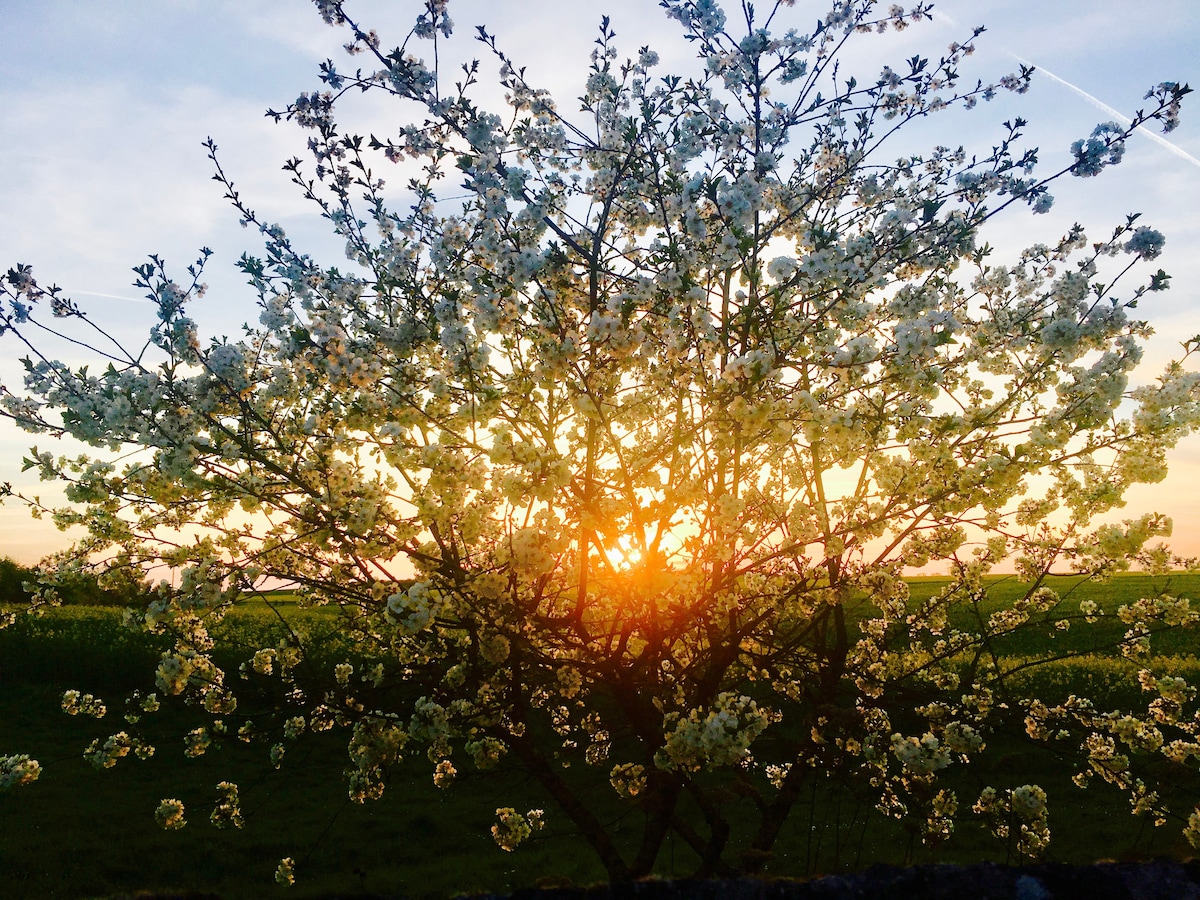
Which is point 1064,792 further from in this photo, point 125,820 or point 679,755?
point 125,820

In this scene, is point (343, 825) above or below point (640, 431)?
below

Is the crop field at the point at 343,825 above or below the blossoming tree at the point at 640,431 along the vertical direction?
below

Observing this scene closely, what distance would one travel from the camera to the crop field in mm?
9797

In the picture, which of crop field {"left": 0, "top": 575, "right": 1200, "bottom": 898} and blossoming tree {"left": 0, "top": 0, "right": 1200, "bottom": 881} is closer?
blossoming tree {"left": 0, "top": 0, "right": 1200, "bottom": 881}

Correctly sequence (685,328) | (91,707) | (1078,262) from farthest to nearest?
(91,707), (1078,262), (685,328)

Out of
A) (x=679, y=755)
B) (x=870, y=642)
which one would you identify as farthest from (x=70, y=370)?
(x=870, y=642)

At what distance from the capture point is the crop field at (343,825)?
9797 millimetres

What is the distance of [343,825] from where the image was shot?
1185 cm

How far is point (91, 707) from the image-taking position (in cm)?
844

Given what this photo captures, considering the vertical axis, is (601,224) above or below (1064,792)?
above

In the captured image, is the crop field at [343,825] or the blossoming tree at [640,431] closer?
the blossoming tree at [640,431]

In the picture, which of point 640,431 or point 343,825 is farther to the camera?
point 343,825

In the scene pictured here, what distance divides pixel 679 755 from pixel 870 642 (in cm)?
388

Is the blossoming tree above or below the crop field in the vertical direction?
above
